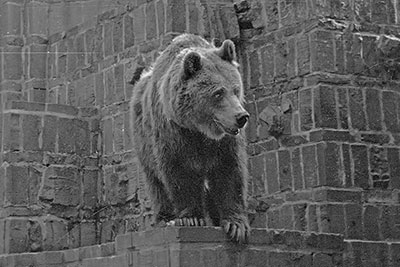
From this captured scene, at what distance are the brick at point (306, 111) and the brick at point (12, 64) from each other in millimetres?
4214

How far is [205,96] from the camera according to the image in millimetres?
6914

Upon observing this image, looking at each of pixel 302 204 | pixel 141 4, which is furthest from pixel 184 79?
pixel 141 4

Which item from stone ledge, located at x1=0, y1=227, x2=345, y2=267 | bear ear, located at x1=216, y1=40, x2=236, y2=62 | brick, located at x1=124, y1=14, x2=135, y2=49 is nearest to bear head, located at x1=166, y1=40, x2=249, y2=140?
bear ear, located at x1=216, y1=40, x2=236, y2=62

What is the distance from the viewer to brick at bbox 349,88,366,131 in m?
9.04

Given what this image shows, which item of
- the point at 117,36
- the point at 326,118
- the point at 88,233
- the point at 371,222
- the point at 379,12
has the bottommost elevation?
the point at 371,222

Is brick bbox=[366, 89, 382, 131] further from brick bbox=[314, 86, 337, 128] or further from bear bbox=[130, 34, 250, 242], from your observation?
bear bbox=[130, 34, 250, 242]

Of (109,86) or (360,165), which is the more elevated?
(109,86)

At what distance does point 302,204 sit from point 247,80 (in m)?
1.54

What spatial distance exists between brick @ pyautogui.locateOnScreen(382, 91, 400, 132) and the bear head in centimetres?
269

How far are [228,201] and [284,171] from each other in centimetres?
201

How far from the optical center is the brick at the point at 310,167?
28.8 feet

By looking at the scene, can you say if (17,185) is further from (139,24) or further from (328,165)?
(328,165)

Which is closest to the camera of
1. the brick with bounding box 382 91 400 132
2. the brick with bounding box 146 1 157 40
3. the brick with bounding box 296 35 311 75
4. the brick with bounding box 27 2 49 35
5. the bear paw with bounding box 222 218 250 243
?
the bear paw with bounding box 222 218 250 243

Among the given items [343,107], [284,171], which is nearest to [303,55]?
[343,107]
